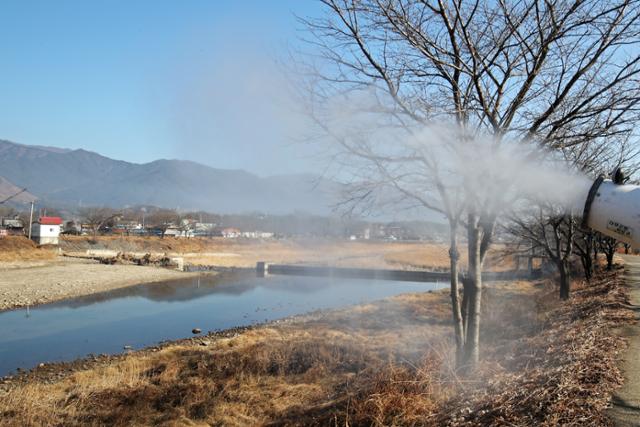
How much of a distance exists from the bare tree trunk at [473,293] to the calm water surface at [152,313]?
13.1 m

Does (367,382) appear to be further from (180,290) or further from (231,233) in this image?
(231,233)

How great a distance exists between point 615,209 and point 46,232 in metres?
57.7

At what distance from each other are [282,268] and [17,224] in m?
54.7

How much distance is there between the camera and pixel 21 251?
4088 centimetres

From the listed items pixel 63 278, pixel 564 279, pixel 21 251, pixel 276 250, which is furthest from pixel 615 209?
pixel 276 250

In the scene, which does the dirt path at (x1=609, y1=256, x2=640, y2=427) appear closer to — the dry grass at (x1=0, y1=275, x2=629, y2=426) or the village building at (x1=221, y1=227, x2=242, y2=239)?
the dry grass at (x1=0, y1=275, x2=629, y2=426)

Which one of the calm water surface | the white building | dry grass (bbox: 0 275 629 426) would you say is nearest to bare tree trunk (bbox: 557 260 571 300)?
dry grass (bbox: 0 275 629 426)

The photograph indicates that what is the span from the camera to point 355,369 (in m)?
9.41

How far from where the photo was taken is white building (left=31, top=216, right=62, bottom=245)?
50.1 meters

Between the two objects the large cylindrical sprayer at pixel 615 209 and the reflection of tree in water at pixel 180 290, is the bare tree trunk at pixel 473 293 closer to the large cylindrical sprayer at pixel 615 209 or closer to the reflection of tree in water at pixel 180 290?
the large cylindrical sprayer at pixel 615 209

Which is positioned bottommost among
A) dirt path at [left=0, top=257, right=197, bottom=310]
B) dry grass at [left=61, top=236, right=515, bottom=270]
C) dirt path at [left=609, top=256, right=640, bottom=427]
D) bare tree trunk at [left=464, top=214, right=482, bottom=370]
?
dirt path at [left=0, top=257, right=197, bottom=310]

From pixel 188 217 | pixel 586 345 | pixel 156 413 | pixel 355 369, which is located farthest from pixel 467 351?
pixel 188 217

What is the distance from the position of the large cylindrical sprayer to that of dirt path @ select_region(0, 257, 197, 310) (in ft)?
84.2

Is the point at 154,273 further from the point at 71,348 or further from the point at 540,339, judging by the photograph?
the point at 540,339
